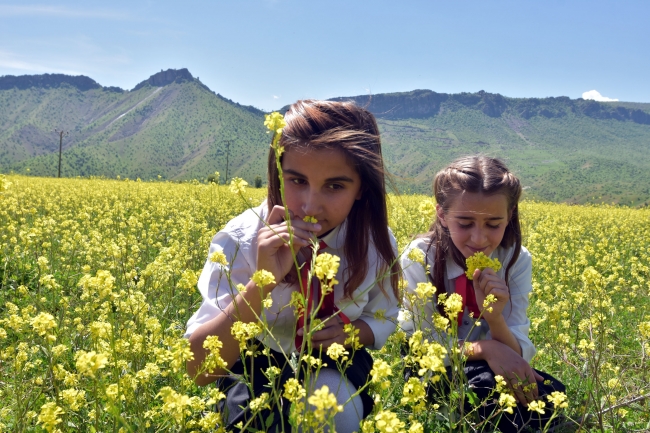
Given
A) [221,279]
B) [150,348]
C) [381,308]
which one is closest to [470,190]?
[381,308]

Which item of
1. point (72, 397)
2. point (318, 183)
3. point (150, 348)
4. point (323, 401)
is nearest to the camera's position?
point (323, 401)

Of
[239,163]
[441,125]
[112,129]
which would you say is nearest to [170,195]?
[239,163]

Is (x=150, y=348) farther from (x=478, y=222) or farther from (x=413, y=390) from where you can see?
(x=478, y=222)

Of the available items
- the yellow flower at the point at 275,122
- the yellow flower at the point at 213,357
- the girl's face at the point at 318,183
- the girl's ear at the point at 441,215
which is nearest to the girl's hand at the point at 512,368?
the girl's ear at the point at 441,215

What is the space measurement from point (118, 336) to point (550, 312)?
222cm

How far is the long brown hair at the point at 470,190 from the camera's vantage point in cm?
262

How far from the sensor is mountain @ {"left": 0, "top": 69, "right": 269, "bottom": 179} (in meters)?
116

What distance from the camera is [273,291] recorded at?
2.26 meters

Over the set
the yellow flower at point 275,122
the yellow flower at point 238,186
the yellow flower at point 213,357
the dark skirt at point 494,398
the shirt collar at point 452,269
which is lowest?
the dark skirt at point 494,398

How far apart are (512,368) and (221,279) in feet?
4.91

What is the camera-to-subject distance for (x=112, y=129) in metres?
174

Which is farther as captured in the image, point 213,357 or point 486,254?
point 486,254

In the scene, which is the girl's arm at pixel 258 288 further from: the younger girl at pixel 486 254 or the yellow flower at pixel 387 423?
the younger girl at pixel 486 254

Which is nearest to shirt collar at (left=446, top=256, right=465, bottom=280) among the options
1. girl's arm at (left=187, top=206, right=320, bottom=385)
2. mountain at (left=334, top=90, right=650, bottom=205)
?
girl's arm at (left=187, top=206, right=320, bottom=385)
